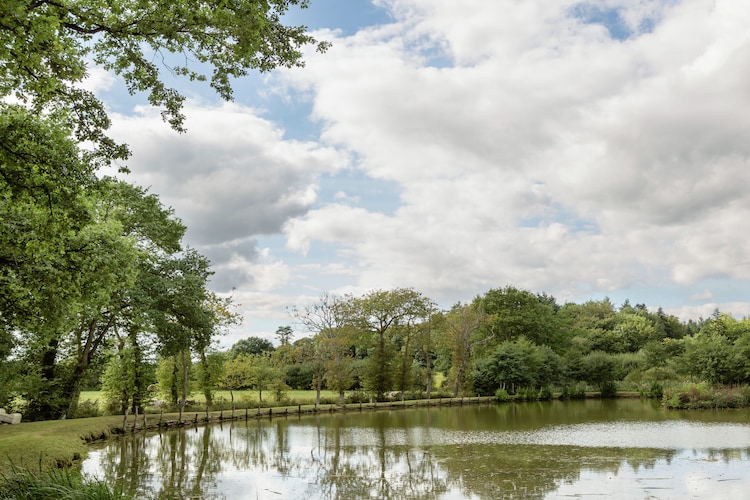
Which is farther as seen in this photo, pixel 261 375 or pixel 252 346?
pixel 252 346

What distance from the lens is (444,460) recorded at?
16.1 m

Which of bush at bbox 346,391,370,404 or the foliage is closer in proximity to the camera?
the foliage

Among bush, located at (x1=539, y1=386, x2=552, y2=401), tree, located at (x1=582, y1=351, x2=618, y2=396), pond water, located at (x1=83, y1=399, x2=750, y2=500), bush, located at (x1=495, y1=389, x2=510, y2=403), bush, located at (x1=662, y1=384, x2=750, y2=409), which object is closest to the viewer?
pond water, located at (x1=83, y1=399, x2=750, y2=500)

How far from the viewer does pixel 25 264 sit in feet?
34.8

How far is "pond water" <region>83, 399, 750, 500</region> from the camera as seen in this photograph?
1229 centimetres

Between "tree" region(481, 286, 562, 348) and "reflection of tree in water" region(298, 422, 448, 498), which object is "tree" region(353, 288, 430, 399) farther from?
"reflection of tree in water" region(298, 422, 448, 498)

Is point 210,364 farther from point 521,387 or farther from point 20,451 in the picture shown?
point 521,387

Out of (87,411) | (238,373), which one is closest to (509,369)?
(238,373)

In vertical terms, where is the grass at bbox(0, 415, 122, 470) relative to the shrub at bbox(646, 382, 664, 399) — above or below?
above

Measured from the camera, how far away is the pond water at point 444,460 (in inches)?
484

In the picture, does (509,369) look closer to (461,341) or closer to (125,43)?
(461,341)

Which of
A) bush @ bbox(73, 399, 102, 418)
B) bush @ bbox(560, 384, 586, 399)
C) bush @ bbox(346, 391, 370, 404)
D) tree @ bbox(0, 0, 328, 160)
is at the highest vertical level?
tree @ bbox(0, 0, 328, 160)

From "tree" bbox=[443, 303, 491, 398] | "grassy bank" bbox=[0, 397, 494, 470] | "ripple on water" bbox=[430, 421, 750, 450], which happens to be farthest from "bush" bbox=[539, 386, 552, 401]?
"ripple on water" bbox=[430, 421, 750, 450]

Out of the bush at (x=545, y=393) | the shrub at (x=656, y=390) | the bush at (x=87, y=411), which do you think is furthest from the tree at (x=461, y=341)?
the bush at (x=87, y=411)
